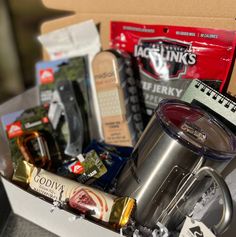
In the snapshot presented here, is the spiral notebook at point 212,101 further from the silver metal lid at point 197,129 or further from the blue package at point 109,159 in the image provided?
the blue package at point 109,159

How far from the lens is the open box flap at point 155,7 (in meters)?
0.59

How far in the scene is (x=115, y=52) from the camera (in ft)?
2.19

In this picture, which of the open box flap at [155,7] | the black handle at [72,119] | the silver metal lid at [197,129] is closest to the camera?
the silver metal lid at [197,129]

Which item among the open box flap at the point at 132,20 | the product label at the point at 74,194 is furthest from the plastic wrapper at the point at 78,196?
the open box flap at the point at 132,20

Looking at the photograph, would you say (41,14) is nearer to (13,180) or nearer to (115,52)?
(115,52)

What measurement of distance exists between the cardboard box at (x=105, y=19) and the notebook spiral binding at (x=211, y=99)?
0.11 metres

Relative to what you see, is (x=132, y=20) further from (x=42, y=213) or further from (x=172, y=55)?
(x=42, y=213)

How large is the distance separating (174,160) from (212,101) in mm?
152

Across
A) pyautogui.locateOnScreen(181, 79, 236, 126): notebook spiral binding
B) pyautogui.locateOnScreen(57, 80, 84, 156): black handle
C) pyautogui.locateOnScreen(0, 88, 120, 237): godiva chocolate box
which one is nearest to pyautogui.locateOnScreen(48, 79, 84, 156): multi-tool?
pyautogui.locateOnScreen(57, 80, 84, 156): black handle

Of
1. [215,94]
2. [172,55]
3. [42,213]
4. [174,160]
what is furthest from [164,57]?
[42,213]

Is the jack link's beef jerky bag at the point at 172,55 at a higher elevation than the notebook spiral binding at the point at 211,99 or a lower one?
higher

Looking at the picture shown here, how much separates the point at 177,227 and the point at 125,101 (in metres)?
0.26

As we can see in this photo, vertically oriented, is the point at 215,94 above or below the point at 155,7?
below

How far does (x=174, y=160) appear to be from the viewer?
483mm
